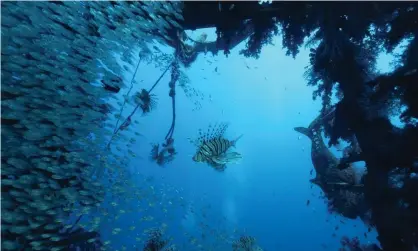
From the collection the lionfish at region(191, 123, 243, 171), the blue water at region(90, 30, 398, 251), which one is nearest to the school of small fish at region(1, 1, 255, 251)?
the lionfish at region(191, 123, 243, 171)

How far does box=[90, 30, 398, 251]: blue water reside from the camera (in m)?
57.2

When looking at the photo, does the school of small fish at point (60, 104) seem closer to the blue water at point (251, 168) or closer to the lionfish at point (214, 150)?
the lionfish at point (214, 150)

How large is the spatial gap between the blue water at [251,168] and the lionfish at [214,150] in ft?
155

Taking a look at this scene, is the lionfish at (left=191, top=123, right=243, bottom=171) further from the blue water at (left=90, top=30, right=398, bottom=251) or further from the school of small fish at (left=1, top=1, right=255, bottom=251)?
the blue water at (left=90, top=30, right=398, bottom=251)

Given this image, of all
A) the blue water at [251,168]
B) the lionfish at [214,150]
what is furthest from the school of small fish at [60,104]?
the blue water at [251,168]

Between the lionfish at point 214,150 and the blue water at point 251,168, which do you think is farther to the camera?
the blue water at point 251,168

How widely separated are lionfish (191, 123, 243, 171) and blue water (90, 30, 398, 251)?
4726cm

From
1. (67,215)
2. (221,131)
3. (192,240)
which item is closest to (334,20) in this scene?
(221,131)

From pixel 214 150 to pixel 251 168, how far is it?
76.2m

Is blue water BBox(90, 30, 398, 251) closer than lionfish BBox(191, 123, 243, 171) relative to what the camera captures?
No

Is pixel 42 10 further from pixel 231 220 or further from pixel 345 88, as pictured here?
pixel 231 220

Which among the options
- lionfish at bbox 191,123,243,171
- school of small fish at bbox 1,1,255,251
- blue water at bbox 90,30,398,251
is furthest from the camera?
blue water at bbox 90,30,398,251

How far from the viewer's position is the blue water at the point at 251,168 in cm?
5719

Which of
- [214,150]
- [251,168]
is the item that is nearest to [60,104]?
[214,150]
